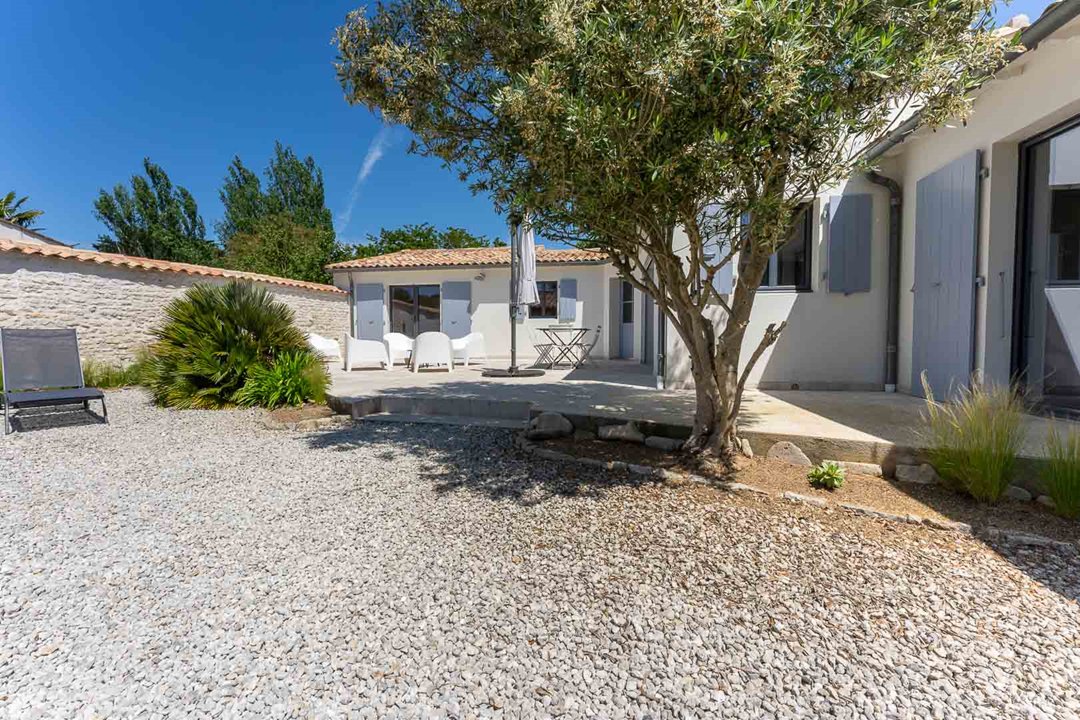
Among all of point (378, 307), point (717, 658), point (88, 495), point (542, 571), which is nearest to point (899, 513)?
point (717, 658)

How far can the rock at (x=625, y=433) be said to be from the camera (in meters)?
4.38

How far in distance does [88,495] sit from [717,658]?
4.19 metres

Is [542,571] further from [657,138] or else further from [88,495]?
[88,495]

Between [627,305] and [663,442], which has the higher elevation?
[627,305]

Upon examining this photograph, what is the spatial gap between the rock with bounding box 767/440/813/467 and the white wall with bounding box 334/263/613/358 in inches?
377

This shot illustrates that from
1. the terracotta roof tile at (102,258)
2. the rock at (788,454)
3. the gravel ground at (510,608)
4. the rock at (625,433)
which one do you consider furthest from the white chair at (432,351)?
the rock at (788,454)

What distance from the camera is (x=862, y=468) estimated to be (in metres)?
3.48

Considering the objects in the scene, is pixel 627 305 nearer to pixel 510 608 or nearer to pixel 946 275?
pixel 946 275

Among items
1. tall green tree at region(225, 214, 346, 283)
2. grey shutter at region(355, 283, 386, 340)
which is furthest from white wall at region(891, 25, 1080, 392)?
tall green tree at region(225, 214, 346, 283)

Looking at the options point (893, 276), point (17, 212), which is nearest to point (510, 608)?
point (893, 276)

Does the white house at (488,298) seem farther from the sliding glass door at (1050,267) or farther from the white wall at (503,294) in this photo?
the sliding glass door at (1050,267)

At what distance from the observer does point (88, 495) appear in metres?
3.48

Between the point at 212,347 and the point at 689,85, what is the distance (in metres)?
6.85

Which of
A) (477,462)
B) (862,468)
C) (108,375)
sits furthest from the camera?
(108,375)
